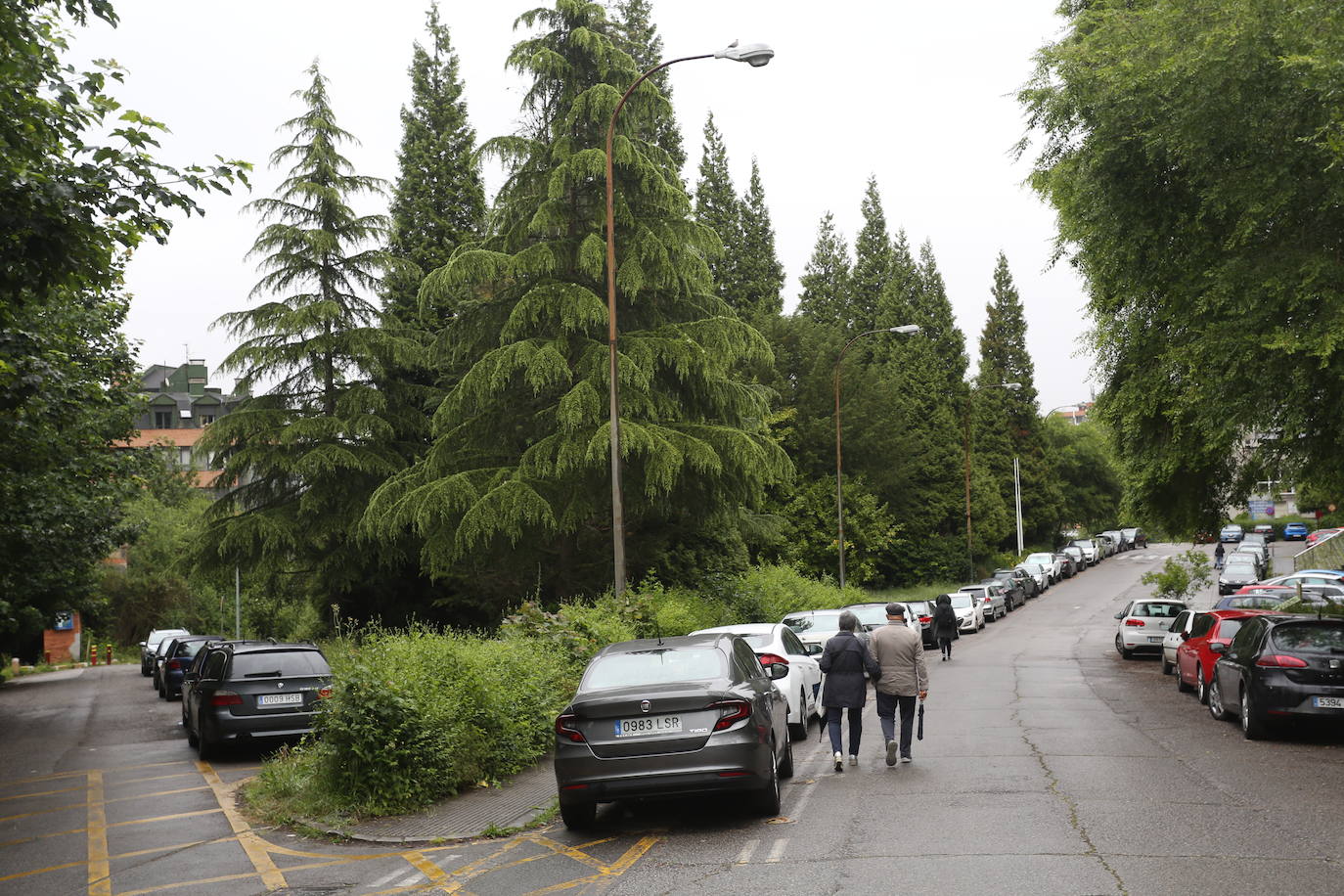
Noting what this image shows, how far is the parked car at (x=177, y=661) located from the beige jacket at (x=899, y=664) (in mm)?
21243

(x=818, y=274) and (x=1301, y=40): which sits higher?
(x=818, y=274)

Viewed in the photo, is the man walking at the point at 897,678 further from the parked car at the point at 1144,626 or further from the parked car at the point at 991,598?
the parked car at the point at 991,598

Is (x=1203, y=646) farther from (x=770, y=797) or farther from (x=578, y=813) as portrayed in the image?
(x=578, y=813)

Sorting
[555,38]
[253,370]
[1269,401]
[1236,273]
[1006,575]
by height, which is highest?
[555,38]

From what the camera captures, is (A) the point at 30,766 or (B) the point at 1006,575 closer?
(A) the point at 30,766

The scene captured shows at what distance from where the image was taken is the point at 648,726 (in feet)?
28.9

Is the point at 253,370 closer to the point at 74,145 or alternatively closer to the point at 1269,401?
the point at 74,145

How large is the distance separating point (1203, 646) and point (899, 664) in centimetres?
861

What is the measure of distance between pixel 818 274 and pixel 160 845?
6782cm

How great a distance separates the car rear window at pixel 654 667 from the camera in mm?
9391

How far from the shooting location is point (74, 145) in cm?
1020

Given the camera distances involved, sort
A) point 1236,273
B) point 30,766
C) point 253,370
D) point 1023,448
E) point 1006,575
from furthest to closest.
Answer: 1. point 1023,448
2. point 1006,575
3. point 253,370
4. point 30,766
5. point 1236,273

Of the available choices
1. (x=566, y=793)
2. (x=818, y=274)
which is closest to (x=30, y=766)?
(x=566, y=793)

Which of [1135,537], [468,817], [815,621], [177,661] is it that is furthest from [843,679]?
[1135,537]
